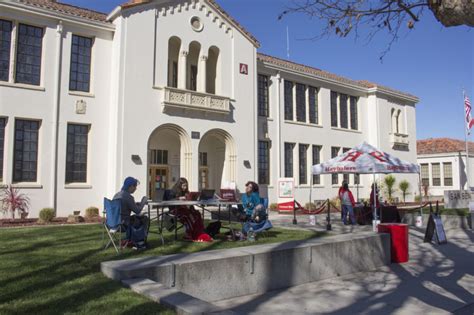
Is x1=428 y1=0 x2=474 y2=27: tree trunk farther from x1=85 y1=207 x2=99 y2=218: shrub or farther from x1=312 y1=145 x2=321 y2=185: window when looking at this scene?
x1=312 y1=145 x2=321 y2=185: window

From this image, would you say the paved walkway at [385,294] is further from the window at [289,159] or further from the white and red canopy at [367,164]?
the window at [289,159]

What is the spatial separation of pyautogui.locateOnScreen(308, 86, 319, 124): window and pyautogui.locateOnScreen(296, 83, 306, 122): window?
22.6 inches

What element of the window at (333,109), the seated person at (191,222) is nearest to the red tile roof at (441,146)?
the window at (333,109)

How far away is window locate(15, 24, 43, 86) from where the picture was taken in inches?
698

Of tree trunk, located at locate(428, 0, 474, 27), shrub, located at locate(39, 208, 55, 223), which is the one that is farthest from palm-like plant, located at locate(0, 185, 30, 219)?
tree trunk, located at locate(428, 0, 474, 27)

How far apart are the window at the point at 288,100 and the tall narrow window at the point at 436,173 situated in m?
22.8

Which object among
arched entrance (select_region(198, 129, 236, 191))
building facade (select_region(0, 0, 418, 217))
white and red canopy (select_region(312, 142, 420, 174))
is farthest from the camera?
arched entrance (select_region(198, 129, 236, 191))

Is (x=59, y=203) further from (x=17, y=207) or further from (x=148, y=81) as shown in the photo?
(x=148, y=81)

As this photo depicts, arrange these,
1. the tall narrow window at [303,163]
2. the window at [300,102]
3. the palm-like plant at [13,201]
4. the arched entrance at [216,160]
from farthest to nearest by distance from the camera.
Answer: the window at [300,102] → the tall narrow window at [303,163] → the arched entrance at [216,160] → the palm-like plant at [13,201]

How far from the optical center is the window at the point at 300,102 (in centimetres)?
2769

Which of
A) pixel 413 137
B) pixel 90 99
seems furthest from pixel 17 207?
pixel 413 137

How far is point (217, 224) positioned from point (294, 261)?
2.93 m

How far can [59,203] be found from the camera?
18.0 metres

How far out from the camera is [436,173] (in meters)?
42.4
